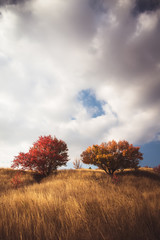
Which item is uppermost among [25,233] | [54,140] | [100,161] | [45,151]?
[54,140]

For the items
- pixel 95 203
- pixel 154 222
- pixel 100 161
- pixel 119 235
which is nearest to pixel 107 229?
pixel 119 235

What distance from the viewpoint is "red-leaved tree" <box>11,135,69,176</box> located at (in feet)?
43.3

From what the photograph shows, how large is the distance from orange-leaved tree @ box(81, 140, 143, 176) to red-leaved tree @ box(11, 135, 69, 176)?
10.5 feet

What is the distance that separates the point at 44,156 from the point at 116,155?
808 centimetres

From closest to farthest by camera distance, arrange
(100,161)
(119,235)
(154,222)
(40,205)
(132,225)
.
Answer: (119,235)
(132,225)
(154,222)
(40,205)
(100,161)

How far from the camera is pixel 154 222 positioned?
238 cm

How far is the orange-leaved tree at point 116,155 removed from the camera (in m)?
13.0

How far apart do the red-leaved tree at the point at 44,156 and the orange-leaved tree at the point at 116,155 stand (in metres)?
3.19

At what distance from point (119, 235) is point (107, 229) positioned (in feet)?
0.88

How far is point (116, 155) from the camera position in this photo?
13141 mm

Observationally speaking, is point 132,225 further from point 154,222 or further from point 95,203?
point 95,203

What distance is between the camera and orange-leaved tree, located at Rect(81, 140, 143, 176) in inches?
511

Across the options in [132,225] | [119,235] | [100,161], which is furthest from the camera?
[100,161]

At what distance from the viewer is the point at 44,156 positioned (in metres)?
13.5
